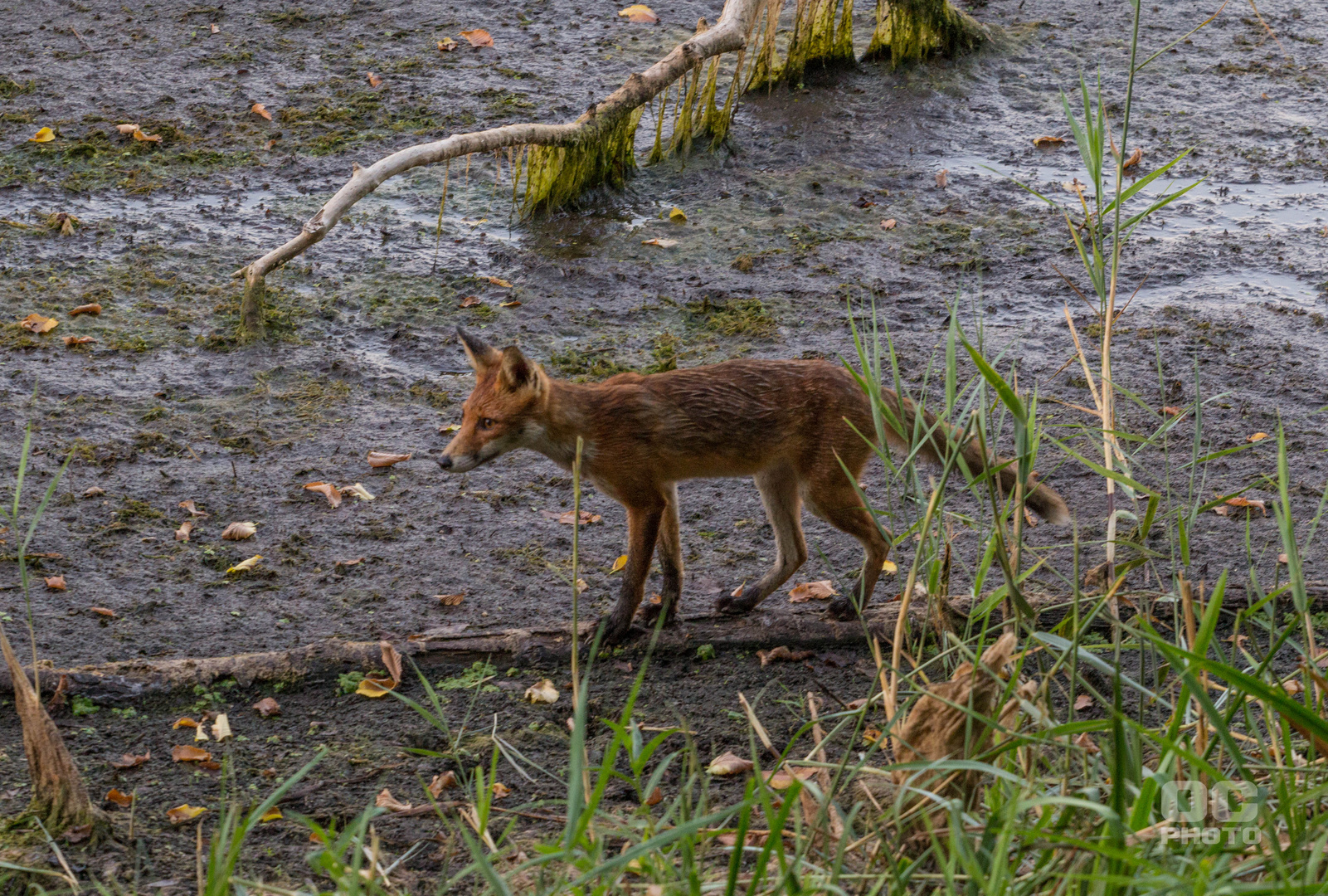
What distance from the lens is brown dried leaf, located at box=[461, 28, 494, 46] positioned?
1194 centimetres

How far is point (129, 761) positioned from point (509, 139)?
17.7 feet

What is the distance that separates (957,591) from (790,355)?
2.32 metres

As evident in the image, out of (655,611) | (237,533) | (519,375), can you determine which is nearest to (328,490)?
(237,533)

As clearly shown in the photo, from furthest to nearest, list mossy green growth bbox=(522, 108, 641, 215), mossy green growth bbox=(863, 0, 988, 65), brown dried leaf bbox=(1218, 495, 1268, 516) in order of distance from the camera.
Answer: mossy green growth bbox=(863, 0, 988, 65) < mossy green growth bbox=(522, 108, 641, 215) < brown dried leaf bbox=(1218, 495, 1268, 516)

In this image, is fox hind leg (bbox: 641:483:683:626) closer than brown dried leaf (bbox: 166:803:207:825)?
No

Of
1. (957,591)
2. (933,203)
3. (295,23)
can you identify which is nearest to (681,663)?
(957,591)

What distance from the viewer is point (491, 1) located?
41.7ft

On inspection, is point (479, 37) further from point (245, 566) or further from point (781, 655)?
point (781, 655)

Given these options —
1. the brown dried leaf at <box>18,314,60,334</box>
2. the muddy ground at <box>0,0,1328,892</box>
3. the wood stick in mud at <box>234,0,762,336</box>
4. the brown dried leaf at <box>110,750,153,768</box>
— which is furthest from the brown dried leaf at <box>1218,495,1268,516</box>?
the brown dried leaf at <box>18,314,60,334</box>

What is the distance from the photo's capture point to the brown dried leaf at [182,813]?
403 centimetres

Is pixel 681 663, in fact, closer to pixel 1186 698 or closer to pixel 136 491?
pixel 1186 698

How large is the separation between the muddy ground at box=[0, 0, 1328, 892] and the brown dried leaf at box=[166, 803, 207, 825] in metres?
0.04

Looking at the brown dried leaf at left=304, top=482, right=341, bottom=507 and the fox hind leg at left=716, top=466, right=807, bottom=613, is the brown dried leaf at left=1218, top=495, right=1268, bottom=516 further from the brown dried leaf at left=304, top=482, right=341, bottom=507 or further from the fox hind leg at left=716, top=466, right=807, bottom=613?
the brown dried leaf at left=304, top=482, right=341, bottom=507

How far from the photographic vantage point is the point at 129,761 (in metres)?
4.33
